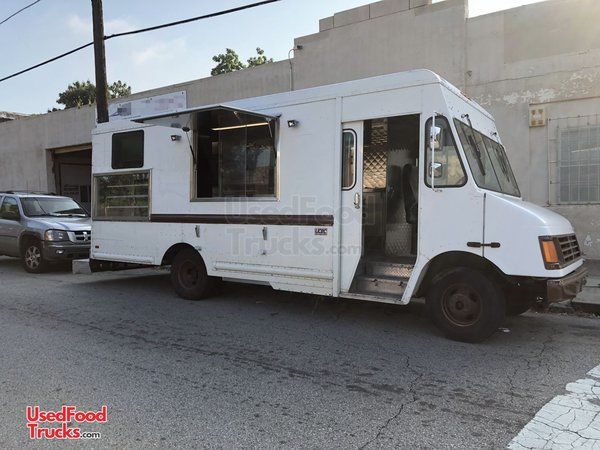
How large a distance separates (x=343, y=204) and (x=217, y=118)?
2.37 m

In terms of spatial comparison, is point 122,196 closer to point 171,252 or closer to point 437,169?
point 171,252

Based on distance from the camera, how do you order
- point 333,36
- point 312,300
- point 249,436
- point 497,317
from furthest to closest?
1. point 333,36
2. point 312,300
3. point 497,317
4. point 249,436

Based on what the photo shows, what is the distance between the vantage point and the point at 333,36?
12242 mm

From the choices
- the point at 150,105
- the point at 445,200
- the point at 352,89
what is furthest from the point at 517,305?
the point at 150,105

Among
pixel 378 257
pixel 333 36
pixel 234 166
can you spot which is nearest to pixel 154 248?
pixel 234 166

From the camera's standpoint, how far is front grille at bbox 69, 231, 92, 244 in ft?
35.5

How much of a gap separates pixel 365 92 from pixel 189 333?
3583mm

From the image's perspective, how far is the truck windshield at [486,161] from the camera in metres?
5.30

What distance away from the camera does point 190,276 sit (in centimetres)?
767

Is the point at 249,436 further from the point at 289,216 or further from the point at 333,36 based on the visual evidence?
the point at 333,36

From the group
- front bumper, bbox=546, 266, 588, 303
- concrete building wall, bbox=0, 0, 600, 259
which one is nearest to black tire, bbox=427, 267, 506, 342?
front bumper, bbox=546, 266, 588, 303

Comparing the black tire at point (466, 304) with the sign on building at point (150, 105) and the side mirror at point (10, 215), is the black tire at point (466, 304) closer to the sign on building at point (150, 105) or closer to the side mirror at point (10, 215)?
the side mirror at point (10, 215)

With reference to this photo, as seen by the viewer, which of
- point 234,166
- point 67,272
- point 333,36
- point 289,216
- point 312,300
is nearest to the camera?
point 289,216

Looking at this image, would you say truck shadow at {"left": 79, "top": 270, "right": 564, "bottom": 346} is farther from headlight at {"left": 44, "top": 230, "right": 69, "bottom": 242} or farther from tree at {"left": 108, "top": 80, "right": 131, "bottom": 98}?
tree at {"left": 108, "top": 80, "right": 131, "bottom": 98}
